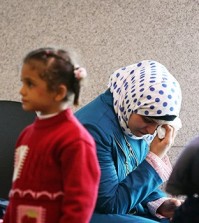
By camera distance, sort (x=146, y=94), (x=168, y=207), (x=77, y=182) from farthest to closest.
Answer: (x=168, y=207) < (x=146, y=94) < (x=77, y=182)

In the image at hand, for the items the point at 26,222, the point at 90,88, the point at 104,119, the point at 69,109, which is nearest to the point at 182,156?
the point at 69,109

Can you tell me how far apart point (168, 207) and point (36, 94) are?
877 millimetres

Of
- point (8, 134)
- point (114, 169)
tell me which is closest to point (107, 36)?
point (8, 134)

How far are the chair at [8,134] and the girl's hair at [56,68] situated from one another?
762mm

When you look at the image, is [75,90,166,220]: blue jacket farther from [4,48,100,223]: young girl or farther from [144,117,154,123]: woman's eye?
[4,48,100,223]: young girl

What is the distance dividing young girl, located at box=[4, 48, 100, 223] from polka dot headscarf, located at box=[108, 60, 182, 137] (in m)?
0.47

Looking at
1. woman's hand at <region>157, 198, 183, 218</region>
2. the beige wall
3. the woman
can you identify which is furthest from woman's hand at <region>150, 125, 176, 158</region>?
the beige wall

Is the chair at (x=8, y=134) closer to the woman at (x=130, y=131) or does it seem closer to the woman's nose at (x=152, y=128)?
the woman at (x=130, y=131)

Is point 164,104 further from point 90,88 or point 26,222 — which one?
point 90,88

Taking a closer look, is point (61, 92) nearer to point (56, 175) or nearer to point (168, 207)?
point (56, 175)

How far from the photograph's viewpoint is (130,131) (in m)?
1.53

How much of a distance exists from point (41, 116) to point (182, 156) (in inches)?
14.0

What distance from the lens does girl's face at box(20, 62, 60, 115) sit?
1.00 m

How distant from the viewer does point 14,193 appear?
104 centimetres
